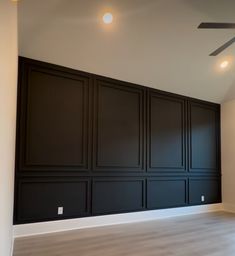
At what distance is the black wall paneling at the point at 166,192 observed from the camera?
18.7 feet

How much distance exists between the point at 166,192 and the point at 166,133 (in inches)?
48.5

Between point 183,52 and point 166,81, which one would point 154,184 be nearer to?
point 166,81

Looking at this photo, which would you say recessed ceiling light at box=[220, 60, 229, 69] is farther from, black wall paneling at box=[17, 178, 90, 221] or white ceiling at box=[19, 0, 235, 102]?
black wall paneling at box=[17, 178, 90, 221]

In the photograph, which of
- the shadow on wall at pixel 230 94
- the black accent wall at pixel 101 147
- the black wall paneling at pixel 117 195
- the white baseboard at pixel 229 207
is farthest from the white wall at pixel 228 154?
the black wall paneling at pixel 117 195

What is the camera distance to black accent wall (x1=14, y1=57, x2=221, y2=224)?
433cm

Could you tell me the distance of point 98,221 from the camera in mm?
4895

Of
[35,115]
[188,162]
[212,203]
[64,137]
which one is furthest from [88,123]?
[212,203]

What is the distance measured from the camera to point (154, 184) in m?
5.78

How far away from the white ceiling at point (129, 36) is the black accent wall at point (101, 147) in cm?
34

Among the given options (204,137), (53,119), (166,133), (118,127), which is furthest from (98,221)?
(204,137)

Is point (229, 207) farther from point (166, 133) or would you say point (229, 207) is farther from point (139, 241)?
point (139, 241)

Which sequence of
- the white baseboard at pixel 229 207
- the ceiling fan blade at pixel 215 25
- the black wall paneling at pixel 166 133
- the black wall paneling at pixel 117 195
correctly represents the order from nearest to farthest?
Result: the ceiling fan blade at pixel 215 25, the black wall paneling at pixel 117 195, the black wall paneling at pixel 166 133, the white baseboard at pixel 229 207

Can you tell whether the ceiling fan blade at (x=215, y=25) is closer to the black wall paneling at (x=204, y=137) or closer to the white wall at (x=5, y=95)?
the white wall at (x=5, y=95)

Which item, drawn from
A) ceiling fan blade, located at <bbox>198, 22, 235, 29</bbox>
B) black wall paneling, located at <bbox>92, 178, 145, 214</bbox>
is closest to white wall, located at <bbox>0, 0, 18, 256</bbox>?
ceiling fan blade, located at <bbox>198, 22, 235, 29</bbox>
